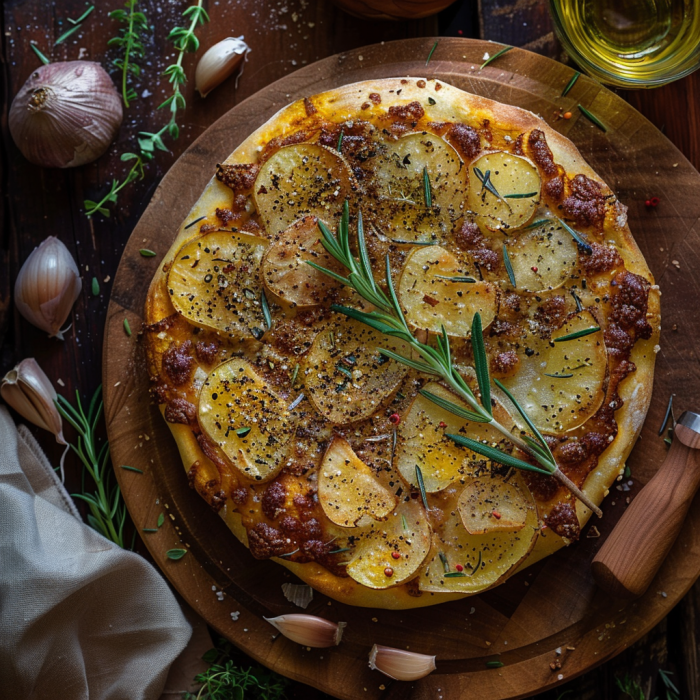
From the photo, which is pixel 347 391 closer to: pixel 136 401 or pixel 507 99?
pixel 136 401

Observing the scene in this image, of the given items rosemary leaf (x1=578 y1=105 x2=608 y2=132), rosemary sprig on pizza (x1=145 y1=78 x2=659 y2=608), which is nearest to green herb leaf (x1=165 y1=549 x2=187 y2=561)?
rosemary sprig on pizza (x1=145 y1=78 x2=659 y2=608)

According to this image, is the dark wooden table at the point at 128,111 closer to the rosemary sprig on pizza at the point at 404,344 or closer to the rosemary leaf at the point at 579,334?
the rosemary sprig on pizza at the point at 404,344

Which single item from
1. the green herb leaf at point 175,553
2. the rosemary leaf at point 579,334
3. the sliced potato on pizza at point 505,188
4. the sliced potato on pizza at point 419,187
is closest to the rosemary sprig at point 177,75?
the sliced potato on pizza at point 419,187

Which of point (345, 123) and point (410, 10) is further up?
point (410, 10)

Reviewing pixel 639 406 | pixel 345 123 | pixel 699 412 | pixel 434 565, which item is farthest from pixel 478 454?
pixel 345 123

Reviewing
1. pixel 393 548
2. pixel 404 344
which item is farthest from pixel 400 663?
pixel 404 344
